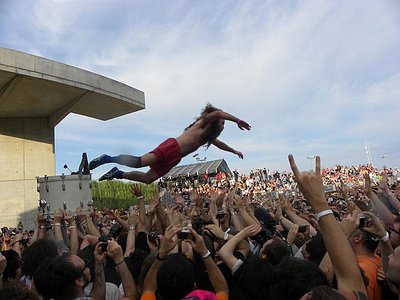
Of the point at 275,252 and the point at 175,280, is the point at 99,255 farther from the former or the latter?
the point at 275,252

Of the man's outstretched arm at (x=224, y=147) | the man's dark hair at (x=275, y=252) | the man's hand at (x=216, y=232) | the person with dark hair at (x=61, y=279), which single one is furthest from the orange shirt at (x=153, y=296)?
the man's outstretched arm at (x=224, y=147)

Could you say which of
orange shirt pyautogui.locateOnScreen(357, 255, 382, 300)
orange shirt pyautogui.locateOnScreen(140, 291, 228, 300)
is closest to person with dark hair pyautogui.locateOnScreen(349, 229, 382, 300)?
orange shirt pyautogui.locateOnScreen(357, 255, 382, 300)

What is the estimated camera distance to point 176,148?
599cm

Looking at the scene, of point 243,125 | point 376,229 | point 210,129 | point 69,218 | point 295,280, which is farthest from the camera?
point 210,129

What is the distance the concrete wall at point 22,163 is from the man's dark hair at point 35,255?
15874 millimetres

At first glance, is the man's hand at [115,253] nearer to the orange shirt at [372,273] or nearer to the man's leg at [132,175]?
the orange shirt at [372,273]

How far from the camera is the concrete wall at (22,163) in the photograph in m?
17.9

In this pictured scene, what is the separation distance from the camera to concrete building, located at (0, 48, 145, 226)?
14.6 m

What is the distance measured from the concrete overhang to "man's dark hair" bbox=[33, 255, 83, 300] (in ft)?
43.0

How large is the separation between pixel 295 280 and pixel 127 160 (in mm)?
4187

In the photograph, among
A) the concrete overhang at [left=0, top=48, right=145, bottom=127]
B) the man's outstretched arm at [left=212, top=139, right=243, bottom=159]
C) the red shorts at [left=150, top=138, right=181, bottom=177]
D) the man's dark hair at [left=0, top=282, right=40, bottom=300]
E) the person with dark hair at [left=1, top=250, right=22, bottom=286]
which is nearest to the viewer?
the man's dark hair at [left=0, top=282, right=40, bottom=300]

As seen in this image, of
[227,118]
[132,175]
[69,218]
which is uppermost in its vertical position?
[227,118]

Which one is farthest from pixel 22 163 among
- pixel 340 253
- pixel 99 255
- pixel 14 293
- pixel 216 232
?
pixel 340 253

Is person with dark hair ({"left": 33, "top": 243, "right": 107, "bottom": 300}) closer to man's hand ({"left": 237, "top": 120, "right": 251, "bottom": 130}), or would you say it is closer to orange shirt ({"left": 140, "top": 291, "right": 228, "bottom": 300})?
orange shirt ({"left": 140, "top": 291, "right": 228, "bottom": 300})
